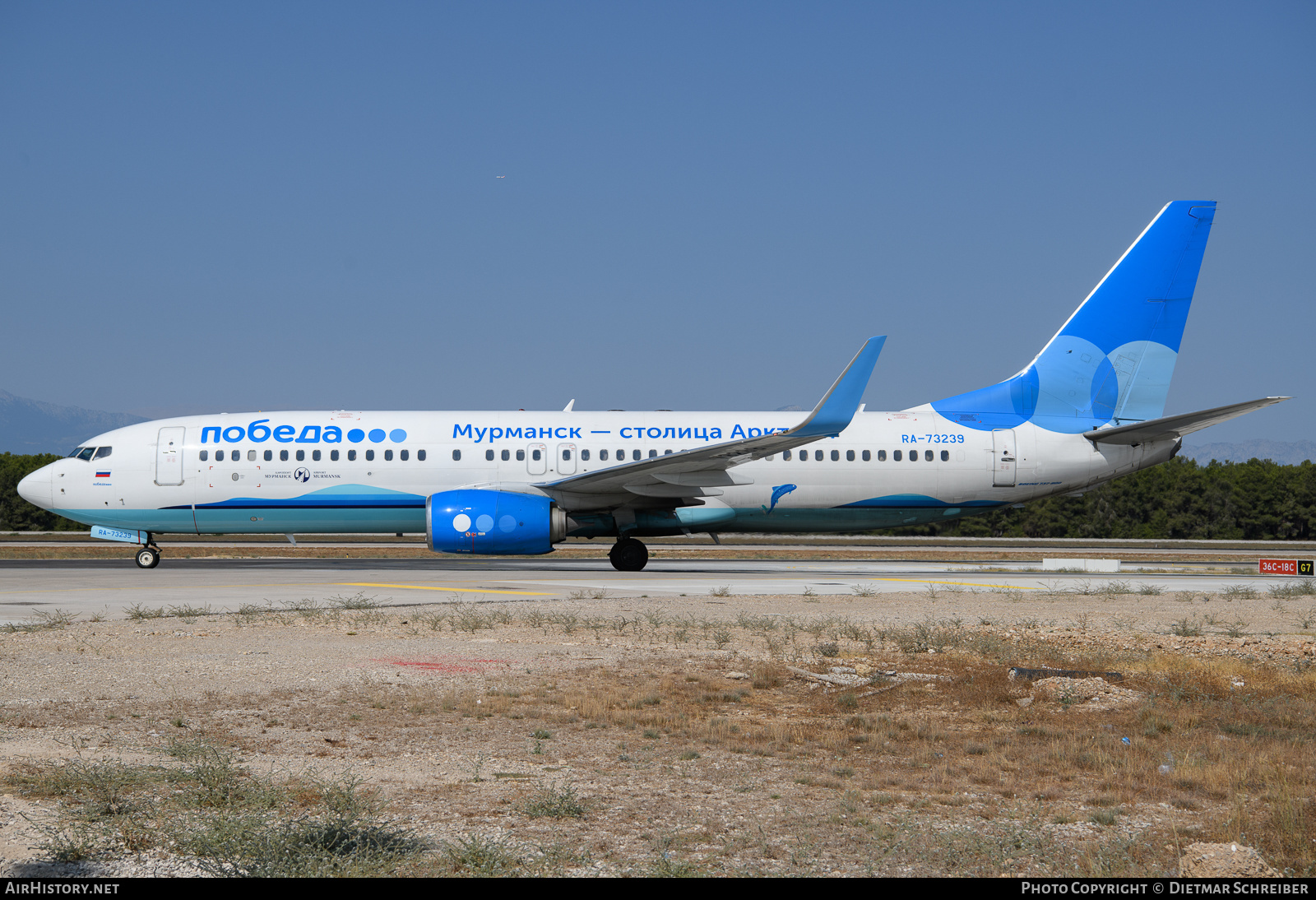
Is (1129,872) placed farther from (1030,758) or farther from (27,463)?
(27,463)

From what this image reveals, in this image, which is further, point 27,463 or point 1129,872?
point 27,463

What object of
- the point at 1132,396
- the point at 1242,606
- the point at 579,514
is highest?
the point at 1132,396

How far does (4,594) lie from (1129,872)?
18.7 meters

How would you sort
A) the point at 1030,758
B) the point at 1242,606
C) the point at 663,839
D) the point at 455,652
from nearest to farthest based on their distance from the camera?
the point at 663,839, the point at 1030,758, the point at 455,652, the point at 1242,606

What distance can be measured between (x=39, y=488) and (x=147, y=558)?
3050 millimetres

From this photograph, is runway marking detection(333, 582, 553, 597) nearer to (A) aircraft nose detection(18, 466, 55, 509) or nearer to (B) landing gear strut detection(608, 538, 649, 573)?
(B) landing gear strut detection(608, 538, 649, 573)

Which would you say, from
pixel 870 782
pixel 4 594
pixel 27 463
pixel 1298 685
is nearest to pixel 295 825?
pixel 870 782

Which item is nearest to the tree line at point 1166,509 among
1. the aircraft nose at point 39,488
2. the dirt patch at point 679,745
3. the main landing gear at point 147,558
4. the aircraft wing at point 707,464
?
the aircraft wing at point 707,464

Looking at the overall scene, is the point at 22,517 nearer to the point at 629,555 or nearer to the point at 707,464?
the point at 629,555

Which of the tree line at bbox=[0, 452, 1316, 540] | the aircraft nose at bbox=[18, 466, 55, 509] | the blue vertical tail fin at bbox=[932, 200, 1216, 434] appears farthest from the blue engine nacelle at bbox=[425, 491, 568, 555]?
the tree line at bbox=[0, 452, 1316, 540]

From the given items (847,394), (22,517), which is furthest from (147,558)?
(22,517)

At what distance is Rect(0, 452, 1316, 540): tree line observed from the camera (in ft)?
230

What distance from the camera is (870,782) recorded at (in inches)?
236

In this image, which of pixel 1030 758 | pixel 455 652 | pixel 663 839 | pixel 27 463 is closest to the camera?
pixel 663 839
